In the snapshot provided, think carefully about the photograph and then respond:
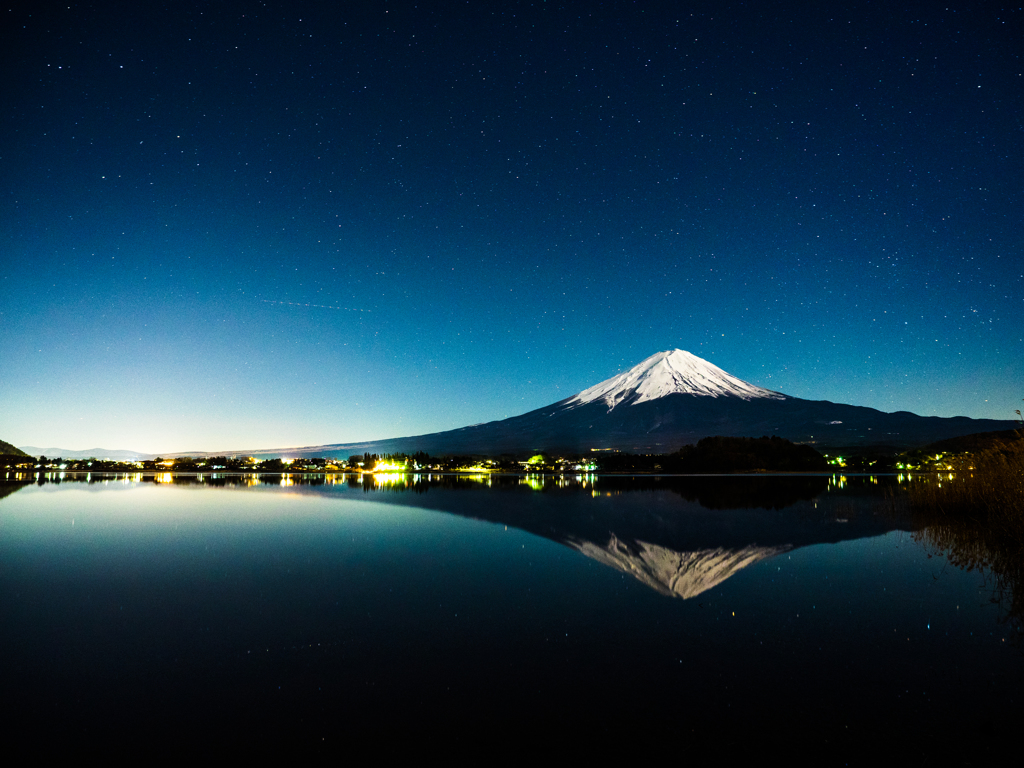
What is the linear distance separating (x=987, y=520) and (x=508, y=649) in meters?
14.2

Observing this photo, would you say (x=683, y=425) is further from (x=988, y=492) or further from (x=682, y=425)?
(x=988, y=492)

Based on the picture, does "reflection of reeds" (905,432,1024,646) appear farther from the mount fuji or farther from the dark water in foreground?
the mount fuji

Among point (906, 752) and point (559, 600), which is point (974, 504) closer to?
point (559, 600)

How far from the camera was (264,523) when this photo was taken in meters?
16.1

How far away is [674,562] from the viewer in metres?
9.74

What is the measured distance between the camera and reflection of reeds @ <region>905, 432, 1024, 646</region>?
8125mm

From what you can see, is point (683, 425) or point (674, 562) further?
point (683, 425)

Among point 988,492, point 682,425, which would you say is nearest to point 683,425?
point 682,425

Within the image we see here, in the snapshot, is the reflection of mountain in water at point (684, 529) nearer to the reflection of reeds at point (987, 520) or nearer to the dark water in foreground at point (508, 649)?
the dark water in foreground at point (508, 649)

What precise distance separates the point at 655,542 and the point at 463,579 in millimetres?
5056

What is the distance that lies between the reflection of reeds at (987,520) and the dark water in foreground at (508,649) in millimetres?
508

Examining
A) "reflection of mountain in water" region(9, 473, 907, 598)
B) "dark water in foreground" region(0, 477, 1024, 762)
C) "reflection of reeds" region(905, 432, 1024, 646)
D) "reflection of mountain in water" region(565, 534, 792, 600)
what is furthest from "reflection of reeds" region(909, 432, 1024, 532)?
"reflection of mountain in water" region(565, 534, 792, 600)

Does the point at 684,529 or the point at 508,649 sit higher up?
the point at 508,649

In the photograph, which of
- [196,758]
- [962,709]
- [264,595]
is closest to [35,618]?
[264,595]
